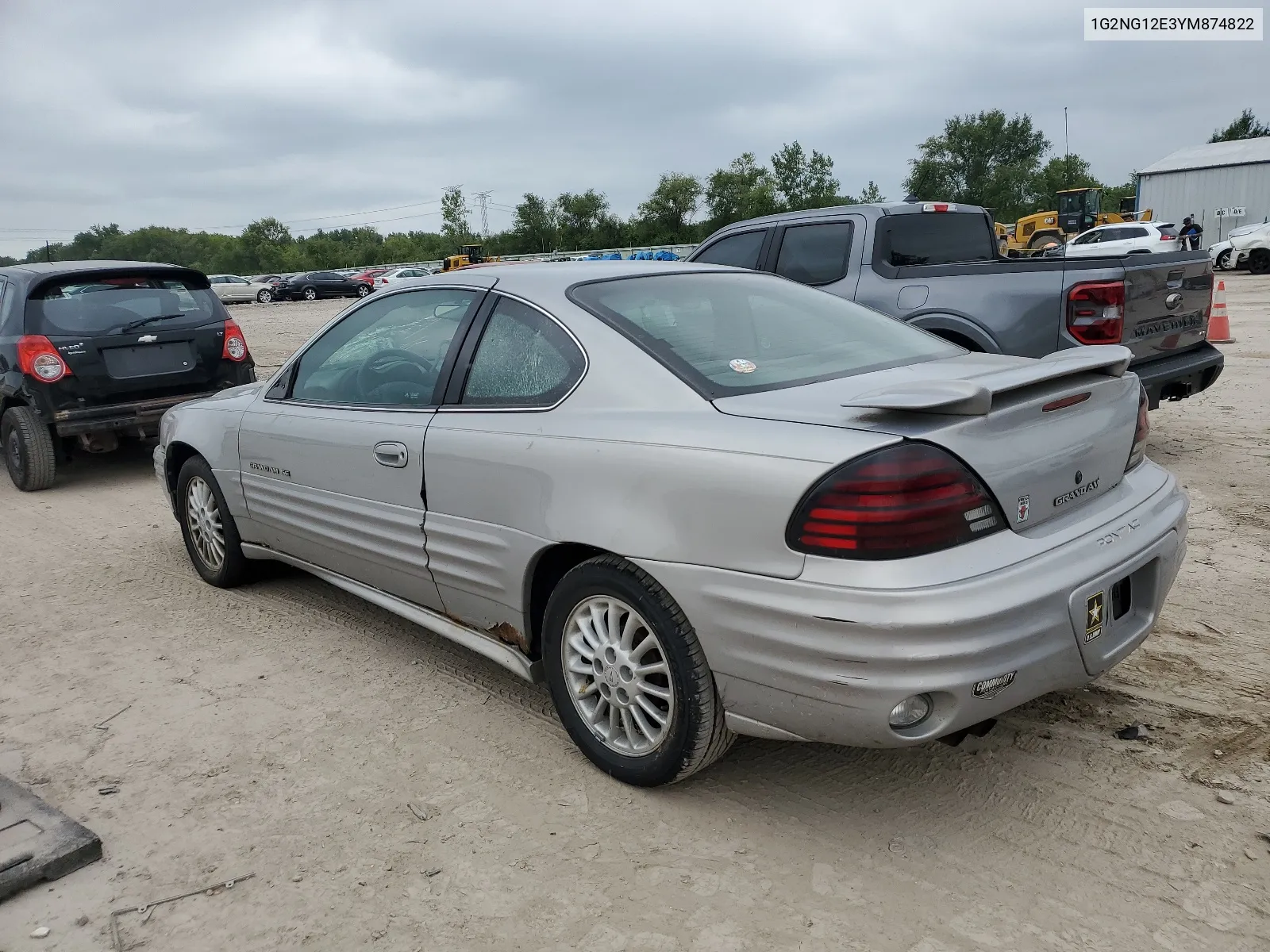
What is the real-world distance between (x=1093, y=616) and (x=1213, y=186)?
148 ft

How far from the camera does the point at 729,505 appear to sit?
2.46m

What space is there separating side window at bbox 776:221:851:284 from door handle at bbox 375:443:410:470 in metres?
4.26

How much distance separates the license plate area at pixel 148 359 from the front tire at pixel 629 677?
5720 mm

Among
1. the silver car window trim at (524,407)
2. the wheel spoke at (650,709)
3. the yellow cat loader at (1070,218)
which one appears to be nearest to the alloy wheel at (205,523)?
the silver car window trim at (524,407)

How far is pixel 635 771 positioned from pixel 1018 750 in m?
1.18

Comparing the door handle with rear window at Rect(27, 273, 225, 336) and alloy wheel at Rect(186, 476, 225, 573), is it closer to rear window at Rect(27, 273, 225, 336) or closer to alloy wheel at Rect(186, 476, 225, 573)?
alloy wheel at Rect(186, 476, 225, 573)

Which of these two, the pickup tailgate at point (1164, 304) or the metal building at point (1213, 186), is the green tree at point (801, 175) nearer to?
the metal building at point (1213, 186)

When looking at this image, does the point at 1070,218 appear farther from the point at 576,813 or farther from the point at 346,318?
the point at 576,813

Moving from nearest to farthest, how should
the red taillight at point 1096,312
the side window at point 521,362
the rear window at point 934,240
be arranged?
the side window at point 521,362
the red taillight at point 1096,312
the rear window at point 934,240

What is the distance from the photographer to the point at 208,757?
10.6 ft

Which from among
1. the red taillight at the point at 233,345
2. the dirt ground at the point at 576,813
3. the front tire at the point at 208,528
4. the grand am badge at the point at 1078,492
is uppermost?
the red taillight at the point at 233,345

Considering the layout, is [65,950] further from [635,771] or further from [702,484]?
[702,484]

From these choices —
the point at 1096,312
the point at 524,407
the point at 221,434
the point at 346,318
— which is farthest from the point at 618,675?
the point at 1096,312

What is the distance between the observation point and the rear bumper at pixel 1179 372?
238 inches
